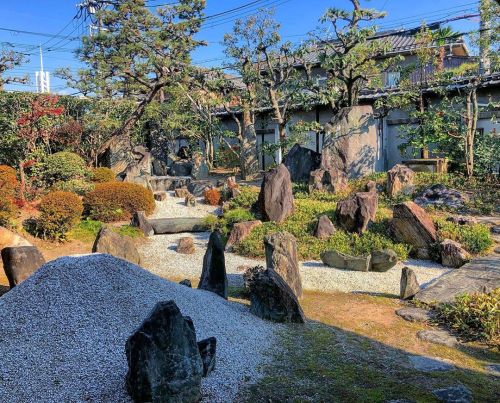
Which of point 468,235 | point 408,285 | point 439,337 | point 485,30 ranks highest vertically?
point 485,30

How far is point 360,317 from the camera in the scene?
661cm

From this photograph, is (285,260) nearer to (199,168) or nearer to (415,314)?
(415,314)

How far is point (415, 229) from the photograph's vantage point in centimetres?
1016

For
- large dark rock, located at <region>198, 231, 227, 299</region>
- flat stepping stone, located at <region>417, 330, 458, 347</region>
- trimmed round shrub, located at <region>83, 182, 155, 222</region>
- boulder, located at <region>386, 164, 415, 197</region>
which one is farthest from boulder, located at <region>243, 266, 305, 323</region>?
boulder, located at <region>386, 164, 415, 197</region>

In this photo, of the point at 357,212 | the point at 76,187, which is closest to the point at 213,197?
the point at 76,187

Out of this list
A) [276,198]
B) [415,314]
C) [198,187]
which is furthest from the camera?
[198,187]

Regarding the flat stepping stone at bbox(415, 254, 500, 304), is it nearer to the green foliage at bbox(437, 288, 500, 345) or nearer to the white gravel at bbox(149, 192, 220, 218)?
the green foliage at bbox(437, 288, 500, 345)

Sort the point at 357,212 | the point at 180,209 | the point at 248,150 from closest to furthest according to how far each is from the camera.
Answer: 1. the point at 357,212
2. the point at 180,209
3. the point at 248,150

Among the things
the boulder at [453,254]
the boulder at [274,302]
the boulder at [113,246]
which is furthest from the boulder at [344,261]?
the boulder at [113,246]

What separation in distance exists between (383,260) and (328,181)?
6.10 metres

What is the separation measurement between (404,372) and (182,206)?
12.0 m

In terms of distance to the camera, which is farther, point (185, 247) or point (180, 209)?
point (180, 209)

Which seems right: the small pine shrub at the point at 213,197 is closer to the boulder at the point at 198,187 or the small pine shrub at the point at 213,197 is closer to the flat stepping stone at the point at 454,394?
the boulder at the point at 198,187

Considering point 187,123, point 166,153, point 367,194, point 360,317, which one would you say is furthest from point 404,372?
point 166,153
